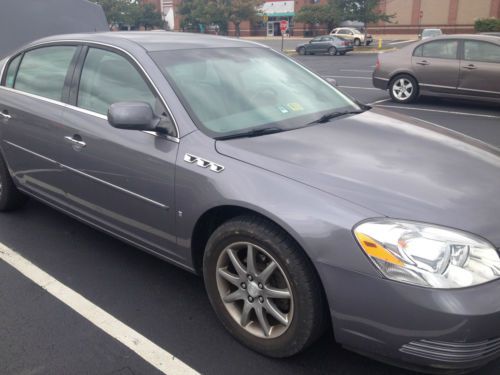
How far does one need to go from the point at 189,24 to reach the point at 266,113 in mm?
65662

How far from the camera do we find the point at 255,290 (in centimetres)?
255

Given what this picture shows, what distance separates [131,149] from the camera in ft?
9.82

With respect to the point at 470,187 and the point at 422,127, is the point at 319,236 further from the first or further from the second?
the point at 422,127

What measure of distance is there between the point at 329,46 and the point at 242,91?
104 ft

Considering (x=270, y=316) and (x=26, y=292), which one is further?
(x=26, y=292)

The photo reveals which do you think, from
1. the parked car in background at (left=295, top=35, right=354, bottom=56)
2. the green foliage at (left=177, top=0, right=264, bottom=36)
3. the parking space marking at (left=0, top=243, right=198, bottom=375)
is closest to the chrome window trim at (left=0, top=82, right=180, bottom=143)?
the parking space marking at (left=0, top=243, right=198, bottom=375)

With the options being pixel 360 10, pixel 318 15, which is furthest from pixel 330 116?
pixel 318 15

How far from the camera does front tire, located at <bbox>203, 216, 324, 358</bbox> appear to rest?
2.29 meters

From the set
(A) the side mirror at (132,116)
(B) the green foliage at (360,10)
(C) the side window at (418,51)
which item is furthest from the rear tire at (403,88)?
(B) the green foliage at (360,10)

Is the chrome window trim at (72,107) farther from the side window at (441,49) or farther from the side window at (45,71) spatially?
the side window at (441,49)

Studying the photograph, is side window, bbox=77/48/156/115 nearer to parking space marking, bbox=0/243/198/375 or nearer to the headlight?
parking space marking, bbox=0/243/198/375

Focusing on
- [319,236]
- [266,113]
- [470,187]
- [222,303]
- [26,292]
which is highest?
[266,113]

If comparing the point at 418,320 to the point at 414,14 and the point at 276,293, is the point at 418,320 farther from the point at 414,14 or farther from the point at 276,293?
the point at 414,14

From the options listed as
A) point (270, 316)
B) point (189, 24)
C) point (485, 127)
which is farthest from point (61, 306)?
point (189, 24)
